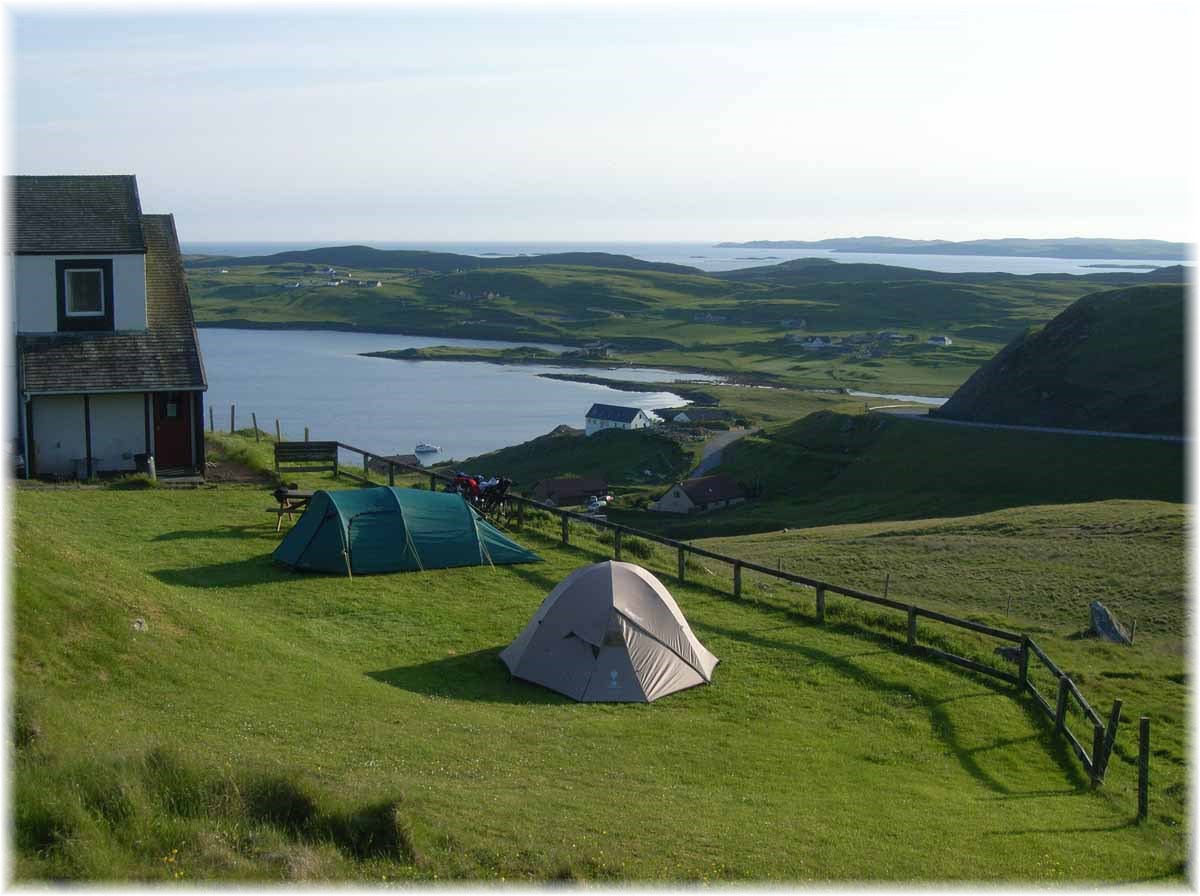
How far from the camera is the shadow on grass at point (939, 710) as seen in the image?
13953mm

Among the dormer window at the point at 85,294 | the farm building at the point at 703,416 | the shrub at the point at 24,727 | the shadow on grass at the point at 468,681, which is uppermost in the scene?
the dormer window at the point at 85,294

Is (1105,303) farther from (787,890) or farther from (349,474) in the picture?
(787,890)

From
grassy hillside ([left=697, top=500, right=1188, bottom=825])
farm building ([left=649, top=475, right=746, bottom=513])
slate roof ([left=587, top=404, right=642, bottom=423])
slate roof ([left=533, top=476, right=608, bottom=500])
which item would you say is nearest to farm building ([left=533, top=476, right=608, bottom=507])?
slate roof ([left=533, top=476, right=608, bottom=500])

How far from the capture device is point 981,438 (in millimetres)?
72750

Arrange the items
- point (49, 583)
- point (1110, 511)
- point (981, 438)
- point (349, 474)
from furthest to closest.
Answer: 1. point (981, 438)
2. point (1110, 511)
3. point (349, 474)
4. point (49, 583)

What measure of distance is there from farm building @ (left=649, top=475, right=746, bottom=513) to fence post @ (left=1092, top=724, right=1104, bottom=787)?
172 feet

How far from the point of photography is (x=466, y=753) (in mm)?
12000

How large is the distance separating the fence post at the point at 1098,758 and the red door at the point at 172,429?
21.4 meters

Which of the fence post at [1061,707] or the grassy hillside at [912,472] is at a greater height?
the fence post at [1061,707]

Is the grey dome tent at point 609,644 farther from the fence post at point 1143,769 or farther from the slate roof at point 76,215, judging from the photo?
the slate roof at point 76,215

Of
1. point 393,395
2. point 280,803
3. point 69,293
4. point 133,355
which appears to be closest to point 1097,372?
point 393,395

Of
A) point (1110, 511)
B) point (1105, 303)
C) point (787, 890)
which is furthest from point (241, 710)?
point (1105, 303)

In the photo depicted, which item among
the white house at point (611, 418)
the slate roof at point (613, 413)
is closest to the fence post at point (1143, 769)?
the white house at point (611, 418)

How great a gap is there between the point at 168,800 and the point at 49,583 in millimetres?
6000
